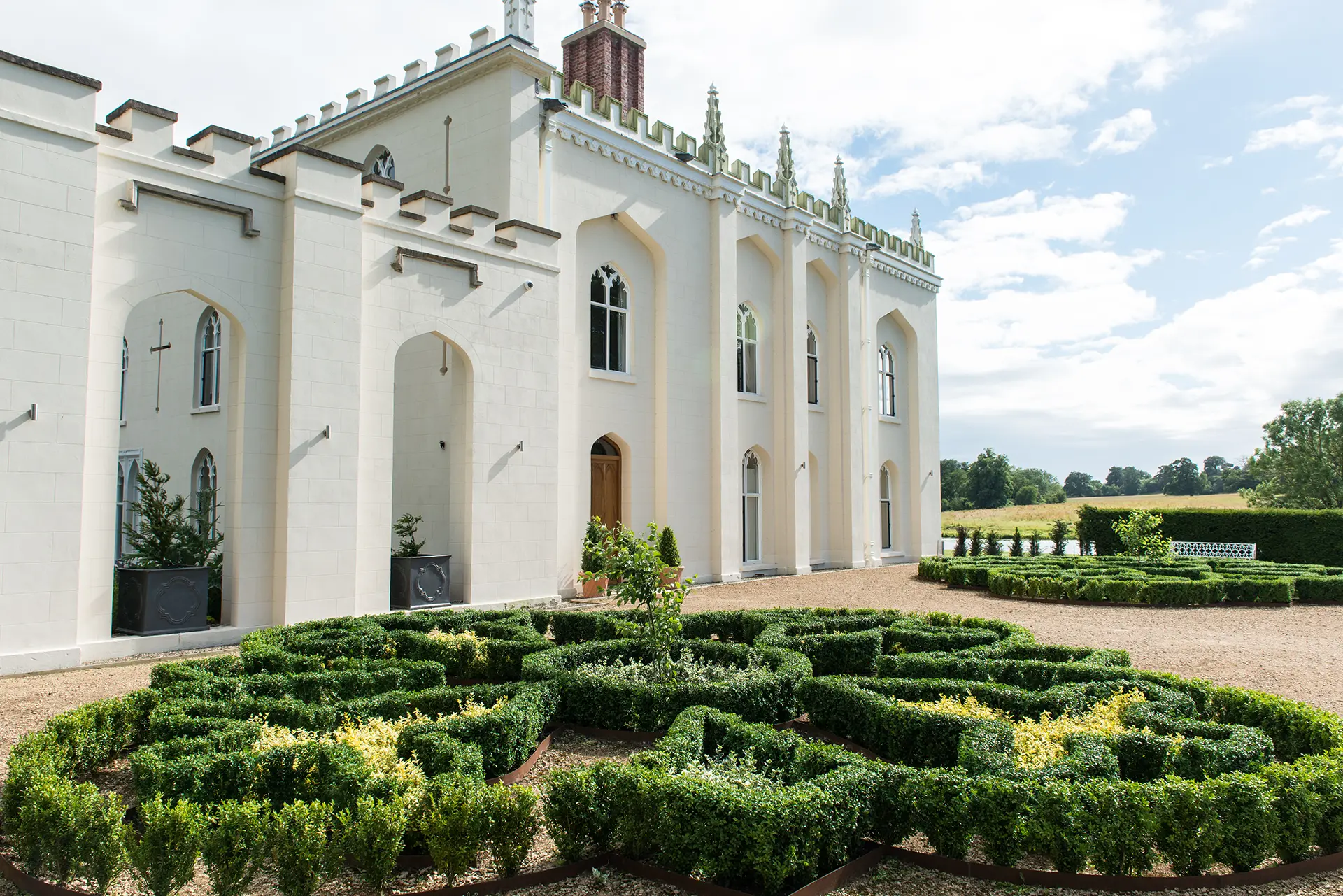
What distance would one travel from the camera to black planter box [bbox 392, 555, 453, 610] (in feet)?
44.2

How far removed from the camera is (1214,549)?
86.5 feet

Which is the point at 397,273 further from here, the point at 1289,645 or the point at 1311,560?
the point at 1311,560

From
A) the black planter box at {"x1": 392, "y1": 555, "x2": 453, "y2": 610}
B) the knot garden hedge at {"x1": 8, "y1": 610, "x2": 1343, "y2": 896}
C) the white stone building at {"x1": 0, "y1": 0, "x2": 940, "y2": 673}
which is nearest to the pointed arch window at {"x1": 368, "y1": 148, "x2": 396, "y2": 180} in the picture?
the white stone building at {"x1": 0, "y1": 0, "x2": 940, "y2": 673}

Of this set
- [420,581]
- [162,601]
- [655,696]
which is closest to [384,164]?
[420,581]

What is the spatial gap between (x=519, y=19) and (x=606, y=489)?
30.5 ft

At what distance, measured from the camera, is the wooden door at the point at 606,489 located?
18.1 meters

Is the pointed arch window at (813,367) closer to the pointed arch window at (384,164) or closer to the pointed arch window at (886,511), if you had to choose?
the pointed arch window at (886,511)

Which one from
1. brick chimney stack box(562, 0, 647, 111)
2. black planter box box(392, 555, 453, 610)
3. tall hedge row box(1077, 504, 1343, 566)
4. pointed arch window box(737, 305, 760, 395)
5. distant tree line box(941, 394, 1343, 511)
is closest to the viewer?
black planter box box(392, 555, 453, 610)

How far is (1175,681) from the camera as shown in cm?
720

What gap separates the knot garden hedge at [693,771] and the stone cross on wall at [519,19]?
12.6 meters

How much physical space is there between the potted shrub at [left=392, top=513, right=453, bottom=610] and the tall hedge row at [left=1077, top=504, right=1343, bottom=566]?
2216cm

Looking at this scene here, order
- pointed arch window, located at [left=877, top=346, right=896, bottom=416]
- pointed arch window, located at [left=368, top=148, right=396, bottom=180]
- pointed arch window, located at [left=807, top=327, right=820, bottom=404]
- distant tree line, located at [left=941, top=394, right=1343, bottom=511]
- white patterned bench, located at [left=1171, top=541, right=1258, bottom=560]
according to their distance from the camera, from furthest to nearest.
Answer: distant tree line, located at [left=941, top=394, right=1343, bottom=511] → pointed arch window, located at [left=877, top=346, right=896, bottom=416] → white patterned bench, located at [left=1171, top=541, right=1258, bottom=560] → pointed arch window, located at [left=807, top=327, right=820, bottom=404] → pointed arch window, located at [left=368, top=148, right=396, bottom=180]

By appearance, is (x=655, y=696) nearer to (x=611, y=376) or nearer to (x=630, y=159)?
(x=611, y=376)

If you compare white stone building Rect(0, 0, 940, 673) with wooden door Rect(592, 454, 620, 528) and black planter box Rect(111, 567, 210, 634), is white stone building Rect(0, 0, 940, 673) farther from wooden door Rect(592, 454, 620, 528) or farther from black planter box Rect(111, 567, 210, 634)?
black planter box Rect(111, 567, 210, 634)
